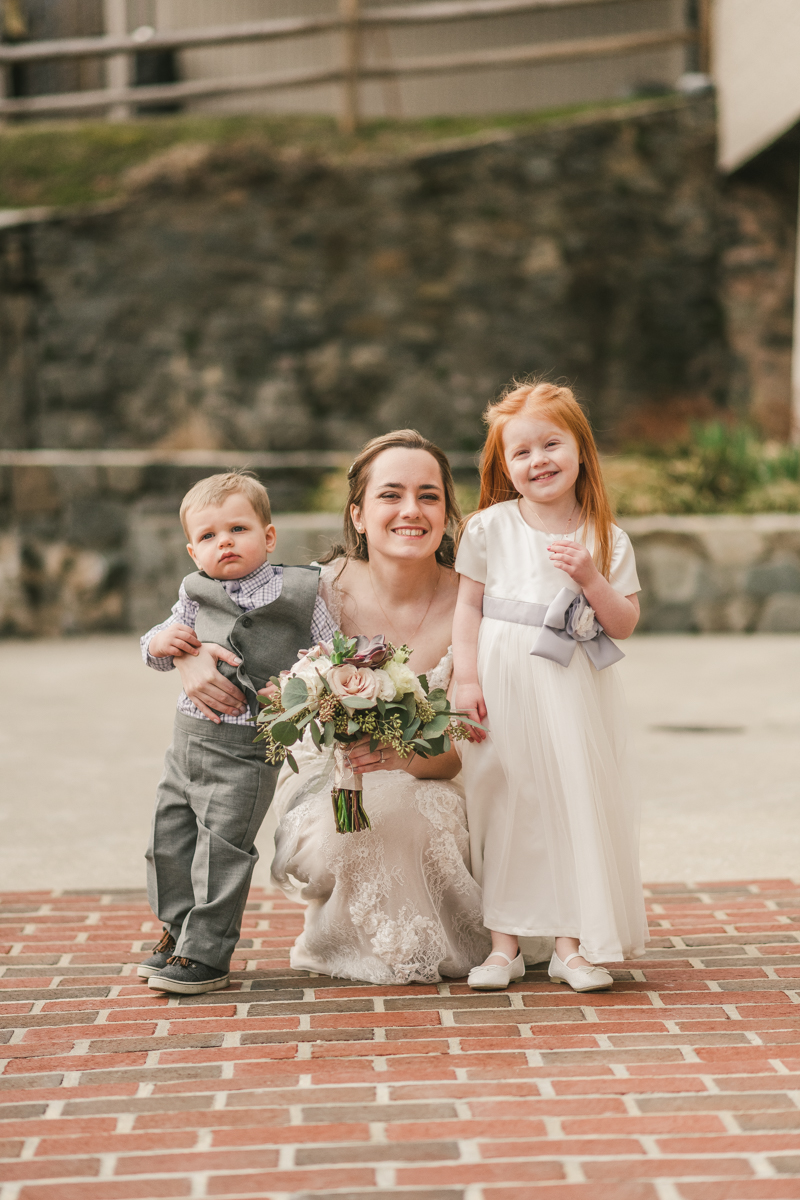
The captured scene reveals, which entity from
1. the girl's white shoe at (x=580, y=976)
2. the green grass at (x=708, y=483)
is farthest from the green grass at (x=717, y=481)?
the girl's white shoe at (x=580, y=976)

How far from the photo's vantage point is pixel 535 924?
10.3ft

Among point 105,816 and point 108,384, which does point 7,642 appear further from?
point 105,816

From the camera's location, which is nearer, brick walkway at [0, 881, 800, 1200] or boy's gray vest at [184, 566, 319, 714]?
brick walkway at [0, 881, 800, 1200]

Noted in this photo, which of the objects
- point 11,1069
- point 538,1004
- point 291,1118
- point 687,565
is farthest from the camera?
point 687,565

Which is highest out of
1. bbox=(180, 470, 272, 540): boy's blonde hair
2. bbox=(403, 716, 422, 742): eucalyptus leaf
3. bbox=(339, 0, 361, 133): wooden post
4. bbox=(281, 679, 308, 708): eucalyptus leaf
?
bbox=(339, 0, 361, 133): wooden post

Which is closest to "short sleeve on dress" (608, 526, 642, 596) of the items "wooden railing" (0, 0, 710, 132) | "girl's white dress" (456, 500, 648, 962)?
"girl's white dress" (456, 500, 648, 962)

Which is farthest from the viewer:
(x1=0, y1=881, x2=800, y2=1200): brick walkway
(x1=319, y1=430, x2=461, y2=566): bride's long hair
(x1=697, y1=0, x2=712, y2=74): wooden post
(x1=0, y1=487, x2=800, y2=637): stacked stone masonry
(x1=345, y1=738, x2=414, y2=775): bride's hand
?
(x1=697, y1=0, x2=712, y2=74): wooden post

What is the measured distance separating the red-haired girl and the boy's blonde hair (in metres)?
0.55

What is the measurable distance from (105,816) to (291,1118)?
9.39 ft

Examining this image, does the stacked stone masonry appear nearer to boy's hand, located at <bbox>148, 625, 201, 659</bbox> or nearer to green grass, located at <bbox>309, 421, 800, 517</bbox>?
green grass, located at <bbox>309, 421, 800, 517</bbox>

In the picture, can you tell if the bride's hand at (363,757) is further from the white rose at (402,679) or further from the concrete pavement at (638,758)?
the concrete pavement at (638,758)

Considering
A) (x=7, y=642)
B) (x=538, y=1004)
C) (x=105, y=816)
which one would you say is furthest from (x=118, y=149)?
(x=538, y=1004)

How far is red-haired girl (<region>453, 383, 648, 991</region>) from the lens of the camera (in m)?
3.09

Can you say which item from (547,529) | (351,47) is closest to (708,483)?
(351,47)
